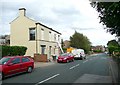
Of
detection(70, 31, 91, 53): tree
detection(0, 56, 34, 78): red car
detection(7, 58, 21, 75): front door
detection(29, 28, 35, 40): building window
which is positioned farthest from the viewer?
detection(70, 31, 91, 53): tree

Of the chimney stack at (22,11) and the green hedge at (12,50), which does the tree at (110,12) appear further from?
the chimney stack at (22,11)

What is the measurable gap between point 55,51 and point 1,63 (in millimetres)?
31956

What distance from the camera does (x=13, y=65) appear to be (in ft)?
56.9

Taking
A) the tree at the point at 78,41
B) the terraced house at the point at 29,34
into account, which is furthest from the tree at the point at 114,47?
the terraced house at the point at 29,34

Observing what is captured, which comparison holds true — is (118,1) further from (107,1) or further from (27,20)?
(27,20)

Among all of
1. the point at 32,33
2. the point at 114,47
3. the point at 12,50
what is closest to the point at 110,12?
the point at 12,50

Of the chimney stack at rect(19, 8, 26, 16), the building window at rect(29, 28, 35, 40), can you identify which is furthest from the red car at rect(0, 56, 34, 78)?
the chimney stack at rect(19, 8, 26, 16)

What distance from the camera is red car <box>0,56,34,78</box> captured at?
1639cm

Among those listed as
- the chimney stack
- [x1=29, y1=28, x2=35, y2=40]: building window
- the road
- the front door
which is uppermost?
the chimney stack

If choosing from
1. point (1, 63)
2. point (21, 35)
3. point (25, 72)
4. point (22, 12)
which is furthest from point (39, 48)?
point (1, 63)

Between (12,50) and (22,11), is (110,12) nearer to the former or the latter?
(12,50)

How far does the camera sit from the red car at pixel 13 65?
16.4m

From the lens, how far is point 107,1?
1034 cm

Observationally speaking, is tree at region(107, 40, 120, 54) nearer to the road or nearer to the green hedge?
the road
